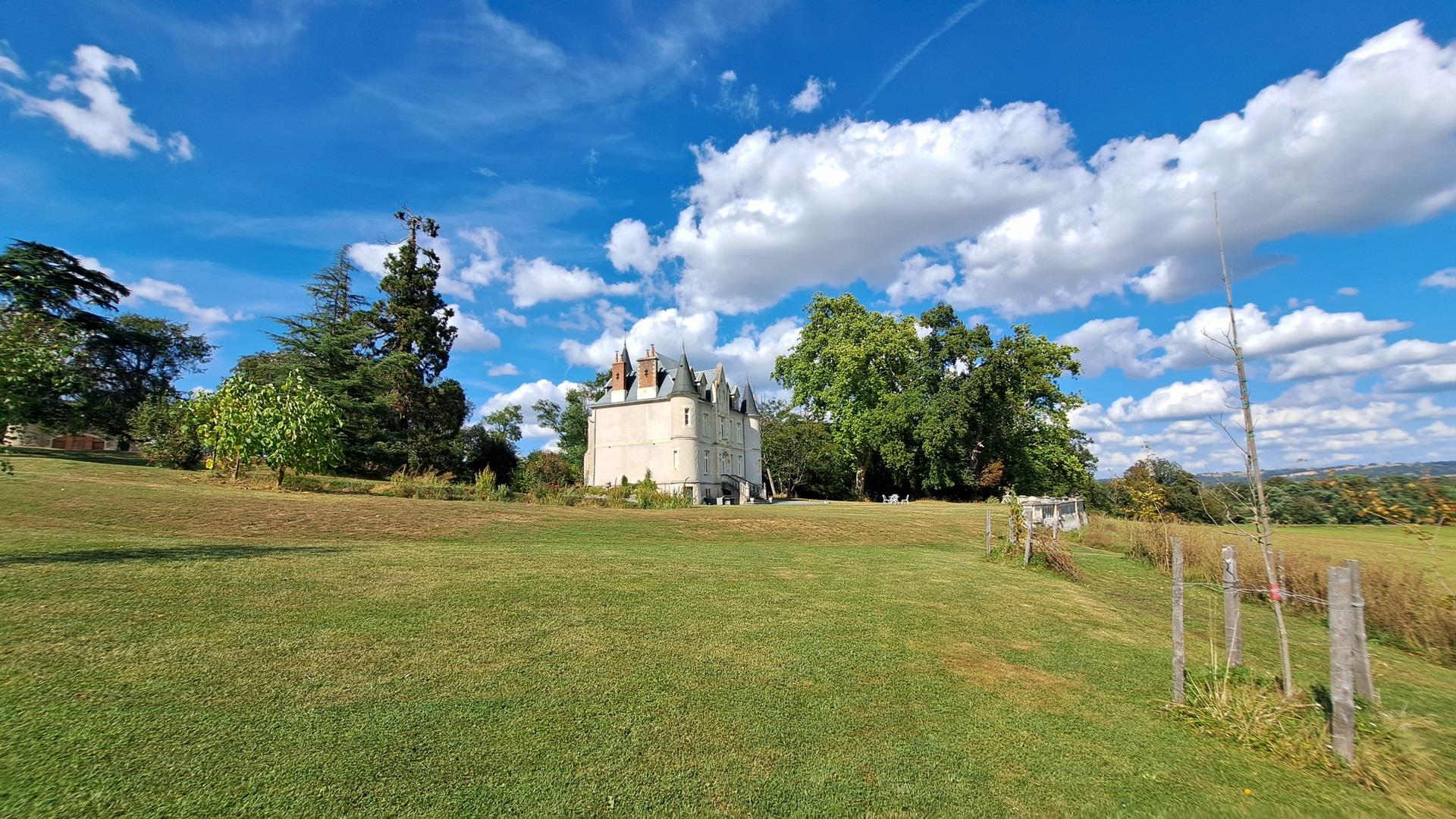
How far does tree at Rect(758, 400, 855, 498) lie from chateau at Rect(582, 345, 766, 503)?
889 cm

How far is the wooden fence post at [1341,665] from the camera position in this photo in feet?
16.0

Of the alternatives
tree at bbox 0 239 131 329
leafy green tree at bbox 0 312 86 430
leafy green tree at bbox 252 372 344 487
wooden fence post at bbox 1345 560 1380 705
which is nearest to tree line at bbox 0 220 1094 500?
tree at bbox 0 239 131 329

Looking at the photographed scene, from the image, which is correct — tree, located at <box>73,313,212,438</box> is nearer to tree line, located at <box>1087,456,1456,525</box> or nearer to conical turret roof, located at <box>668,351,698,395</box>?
Result: conical turret roof, located at <box>668,351,698,395</box>

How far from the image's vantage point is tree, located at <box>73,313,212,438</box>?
4222 centimetres

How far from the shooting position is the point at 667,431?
46.7m

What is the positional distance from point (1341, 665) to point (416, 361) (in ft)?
148

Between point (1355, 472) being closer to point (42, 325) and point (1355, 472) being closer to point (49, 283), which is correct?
point (42, 325)

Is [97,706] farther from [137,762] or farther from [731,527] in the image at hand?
[731,527]

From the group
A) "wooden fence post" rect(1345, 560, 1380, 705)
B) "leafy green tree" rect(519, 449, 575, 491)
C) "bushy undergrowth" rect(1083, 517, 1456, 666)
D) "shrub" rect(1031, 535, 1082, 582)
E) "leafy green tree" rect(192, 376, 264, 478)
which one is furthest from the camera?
"leafy green tree" rect(519, 449, 575, 491)

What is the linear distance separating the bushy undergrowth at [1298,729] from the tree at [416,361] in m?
41.9

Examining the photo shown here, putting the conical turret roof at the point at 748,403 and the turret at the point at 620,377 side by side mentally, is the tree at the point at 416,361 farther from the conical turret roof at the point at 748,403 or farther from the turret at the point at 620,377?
the conical turret roof at the point at 748,403

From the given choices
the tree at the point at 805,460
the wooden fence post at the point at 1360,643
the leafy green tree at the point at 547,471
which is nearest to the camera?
the wooden fence post at the point at 1360,643

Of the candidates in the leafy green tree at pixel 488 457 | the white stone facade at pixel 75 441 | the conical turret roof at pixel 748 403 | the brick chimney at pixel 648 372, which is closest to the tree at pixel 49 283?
the white stone facade at pixel 75 441

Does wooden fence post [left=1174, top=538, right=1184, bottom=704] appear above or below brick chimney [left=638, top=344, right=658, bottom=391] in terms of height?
below
